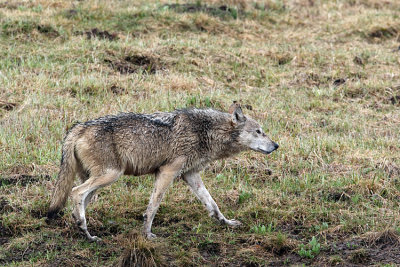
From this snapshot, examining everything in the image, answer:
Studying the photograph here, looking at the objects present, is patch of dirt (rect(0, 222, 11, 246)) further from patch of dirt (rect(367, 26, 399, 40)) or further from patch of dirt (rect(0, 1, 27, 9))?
patch of dirt (rect(367, 26, 399, 40))

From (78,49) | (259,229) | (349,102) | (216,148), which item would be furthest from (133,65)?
(259,229)

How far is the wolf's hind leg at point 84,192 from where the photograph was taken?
700cm

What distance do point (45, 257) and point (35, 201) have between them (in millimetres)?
1373

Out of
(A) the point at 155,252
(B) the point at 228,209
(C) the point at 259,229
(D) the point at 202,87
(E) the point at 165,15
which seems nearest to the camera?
(A) the point at 155,252

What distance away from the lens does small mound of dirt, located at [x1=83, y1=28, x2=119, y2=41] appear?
579 inches

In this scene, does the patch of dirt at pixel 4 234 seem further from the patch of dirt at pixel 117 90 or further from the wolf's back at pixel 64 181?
the patch of dirt at pixel 117 90

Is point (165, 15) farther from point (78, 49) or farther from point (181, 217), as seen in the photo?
point (181, 217)

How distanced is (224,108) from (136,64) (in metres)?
3.01

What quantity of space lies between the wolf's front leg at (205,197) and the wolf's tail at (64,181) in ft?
5.05

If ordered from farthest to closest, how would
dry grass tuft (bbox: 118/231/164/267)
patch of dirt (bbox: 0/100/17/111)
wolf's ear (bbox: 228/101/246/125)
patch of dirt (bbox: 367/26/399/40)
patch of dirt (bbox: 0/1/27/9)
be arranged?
patch of dirt (bbox: 367/26/399/40)
patch of dirt (bbox: 0/1/27/9)
patch of dirt (bbox: 0/100/17/111)
wolf's ear (bbox: 228/101/246/125)
dry grass tuft (bbox: 118/231/164/267)

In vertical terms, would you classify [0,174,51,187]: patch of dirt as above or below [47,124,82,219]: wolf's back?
A: below

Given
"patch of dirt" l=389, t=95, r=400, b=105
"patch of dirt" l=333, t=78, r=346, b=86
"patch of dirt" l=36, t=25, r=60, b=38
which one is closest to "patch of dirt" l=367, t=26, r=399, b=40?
"patch of dirt" l=333, t=78, r=346, b=86

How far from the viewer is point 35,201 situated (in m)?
7.88

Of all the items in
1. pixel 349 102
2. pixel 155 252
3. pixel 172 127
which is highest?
pixel 172 127
